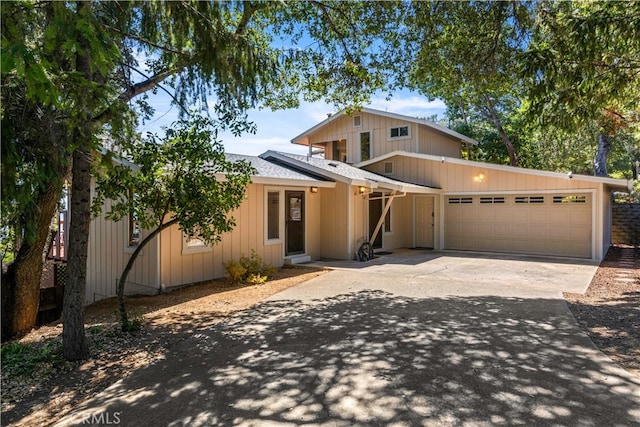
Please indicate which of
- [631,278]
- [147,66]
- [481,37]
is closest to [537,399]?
[147,66]

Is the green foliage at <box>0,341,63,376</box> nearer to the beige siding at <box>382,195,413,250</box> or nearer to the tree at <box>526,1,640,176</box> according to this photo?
the tree at <box>526,1,640,176</box>

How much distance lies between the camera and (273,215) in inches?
398

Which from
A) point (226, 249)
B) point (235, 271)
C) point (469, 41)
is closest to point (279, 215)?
point (226, 249)

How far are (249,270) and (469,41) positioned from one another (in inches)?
264

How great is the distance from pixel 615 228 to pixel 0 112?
1997cm

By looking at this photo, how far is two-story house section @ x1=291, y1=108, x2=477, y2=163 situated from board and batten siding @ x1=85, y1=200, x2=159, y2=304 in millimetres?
9774

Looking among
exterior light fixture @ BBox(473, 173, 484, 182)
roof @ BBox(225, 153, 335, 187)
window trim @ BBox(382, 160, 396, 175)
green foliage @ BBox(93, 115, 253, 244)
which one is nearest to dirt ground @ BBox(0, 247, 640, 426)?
green foliage @ BBox(93, 115, 253, 244)

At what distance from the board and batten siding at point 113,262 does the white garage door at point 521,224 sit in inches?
399

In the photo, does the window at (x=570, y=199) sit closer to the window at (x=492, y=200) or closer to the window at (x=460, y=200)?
the window at (x=492, y=200)

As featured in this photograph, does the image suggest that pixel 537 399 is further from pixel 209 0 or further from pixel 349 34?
pixel 349 34

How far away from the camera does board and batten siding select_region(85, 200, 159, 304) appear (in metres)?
7.89

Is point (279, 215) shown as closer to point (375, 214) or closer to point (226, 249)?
point (226, 249)

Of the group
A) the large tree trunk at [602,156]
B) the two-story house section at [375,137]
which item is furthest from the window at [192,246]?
the large tree trunk at [602,156]

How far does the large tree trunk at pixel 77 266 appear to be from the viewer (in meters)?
4.22
